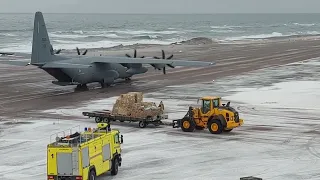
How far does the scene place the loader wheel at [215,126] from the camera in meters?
32.9

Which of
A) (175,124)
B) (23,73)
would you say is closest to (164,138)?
(175,124)

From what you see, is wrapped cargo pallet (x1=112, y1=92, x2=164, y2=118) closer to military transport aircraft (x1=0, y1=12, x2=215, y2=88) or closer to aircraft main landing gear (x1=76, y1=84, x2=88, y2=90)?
military transport aircraft (x1=0, y1=12, x2=215, y2=88)

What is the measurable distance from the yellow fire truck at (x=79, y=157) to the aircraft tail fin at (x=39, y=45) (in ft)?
91.0

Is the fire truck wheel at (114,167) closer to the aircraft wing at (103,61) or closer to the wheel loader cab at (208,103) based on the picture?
the wheel loader cab at (208,103)

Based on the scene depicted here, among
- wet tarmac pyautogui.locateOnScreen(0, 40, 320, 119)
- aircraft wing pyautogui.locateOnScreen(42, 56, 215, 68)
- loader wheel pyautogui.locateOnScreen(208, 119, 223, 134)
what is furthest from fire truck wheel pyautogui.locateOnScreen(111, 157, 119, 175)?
aircraft wing pyautogui.locateOnScreen(42, 56, 215, 68)

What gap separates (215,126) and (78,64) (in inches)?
865

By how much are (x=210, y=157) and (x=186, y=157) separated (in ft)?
3.75

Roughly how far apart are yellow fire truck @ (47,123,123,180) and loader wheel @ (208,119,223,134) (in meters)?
9.86

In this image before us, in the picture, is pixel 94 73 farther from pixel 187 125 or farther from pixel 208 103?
pixel 208 103

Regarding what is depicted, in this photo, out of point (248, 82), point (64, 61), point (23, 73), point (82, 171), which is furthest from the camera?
point (23, 73)

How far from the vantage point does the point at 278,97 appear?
4806cm

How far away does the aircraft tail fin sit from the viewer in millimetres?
50812

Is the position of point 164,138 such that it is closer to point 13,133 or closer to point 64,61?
point 13,133

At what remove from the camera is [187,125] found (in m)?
34.0
